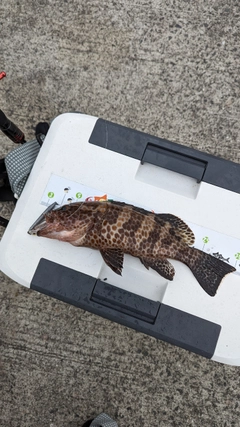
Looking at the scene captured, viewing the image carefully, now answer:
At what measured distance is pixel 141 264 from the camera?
5.97 feet

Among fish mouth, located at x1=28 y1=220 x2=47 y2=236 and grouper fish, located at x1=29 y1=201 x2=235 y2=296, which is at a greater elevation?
grouper fish, located at x1=29 y1=201 x2=235 y2=296

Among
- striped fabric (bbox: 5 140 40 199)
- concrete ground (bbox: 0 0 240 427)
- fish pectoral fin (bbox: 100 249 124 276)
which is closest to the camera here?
fish pectoral fin (bbox: 100 249 124 276)

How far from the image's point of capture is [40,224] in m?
1.78

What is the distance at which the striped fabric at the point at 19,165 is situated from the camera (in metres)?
1.92

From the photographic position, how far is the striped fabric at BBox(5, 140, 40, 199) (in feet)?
6.31

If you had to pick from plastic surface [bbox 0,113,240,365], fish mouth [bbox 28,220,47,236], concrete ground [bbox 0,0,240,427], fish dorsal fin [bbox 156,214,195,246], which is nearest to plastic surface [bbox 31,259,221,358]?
plastic surface [bbox 0,113,240,365]

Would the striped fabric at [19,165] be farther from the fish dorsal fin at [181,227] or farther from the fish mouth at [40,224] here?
the fish dorsal fin at [181,227]

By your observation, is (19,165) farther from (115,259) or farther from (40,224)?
(115,259)

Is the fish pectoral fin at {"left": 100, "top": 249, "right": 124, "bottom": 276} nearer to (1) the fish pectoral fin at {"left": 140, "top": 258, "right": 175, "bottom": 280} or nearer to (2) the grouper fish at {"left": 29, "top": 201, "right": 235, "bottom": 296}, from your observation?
(2) the grouper fish at {"left": 29, "top": 201, "right": 235, "bottom": 296}

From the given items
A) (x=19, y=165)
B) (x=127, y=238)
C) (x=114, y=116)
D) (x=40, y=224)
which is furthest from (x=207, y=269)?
(x=114, y=116)

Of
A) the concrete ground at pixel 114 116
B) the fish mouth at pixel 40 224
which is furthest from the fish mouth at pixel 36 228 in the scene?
the concrete ground at pixel 114 116

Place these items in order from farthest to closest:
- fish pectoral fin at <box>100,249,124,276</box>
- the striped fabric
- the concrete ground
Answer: the concrete ground < the striped fabric < fish pectoral fin at <box>100,249,124,276</box>

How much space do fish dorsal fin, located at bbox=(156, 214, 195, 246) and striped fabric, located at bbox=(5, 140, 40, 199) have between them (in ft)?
2.29

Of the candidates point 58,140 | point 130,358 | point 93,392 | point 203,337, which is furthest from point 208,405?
point 58,140
